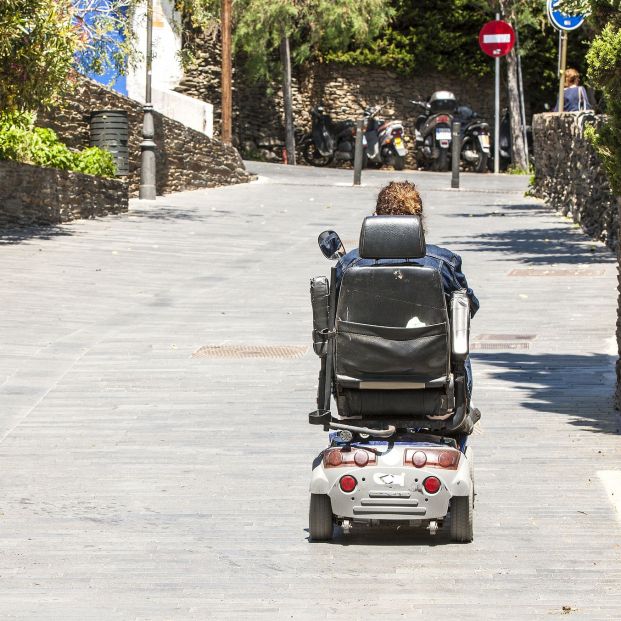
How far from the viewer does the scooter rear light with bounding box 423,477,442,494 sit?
658cm

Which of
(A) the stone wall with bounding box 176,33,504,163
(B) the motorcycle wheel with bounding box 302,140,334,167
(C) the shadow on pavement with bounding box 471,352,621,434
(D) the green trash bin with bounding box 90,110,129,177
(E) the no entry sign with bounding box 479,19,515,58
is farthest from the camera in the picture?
(A) the stone wall with bounding box 176,33,504,163

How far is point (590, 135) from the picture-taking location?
31.5 ft

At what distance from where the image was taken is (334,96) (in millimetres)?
40250

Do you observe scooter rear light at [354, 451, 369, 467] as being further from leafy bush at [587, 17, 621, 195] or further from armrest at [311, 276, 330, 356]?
leafy bush at [587, 17, 621, 195]

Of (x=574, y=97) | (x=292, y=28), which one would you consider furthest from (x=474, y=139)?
(x=574, y=97)

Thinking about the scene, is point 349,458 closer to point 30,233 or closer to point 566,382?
point 566,382

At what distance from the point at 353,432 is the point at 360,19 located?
3155 cm

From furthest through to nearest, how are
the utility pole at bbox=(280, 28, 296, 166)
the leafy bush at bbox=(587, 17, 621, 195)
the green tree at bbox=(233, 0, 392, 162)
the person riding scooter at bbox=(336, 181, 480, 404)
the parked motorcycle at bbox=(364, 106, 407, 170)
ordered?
the utility pole at bbox=(280, 28, 296, 166) → the green tree at bbox=(233, 0, 392, 162) → the parked motorcycle at bbox=(364, 106, 407, 170) → the leafy bush at bbox=(587, 17, 621, 195) → the person riding scooter at bbox=(336, 181, 480, 404)

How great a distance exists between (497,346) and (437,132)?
25541 mm

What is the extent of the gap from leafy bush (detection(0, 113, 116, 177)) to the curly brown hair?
14196mm

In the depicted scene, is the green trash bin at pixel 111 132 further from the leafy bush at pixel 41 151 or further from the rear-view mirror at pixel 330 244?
the rear-view mirror at pixel 330 244

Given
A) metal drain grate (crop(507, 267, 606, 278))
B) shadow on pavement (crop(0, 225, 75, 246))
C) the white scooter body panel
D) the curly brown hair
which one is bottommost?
shadow on pavement (crop(0, 225, 75, 246))

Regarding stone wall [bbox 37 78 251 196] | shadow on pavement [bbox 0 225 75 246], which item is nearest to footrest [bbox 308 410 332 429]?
shadow on pavement [bbox 0 225 75 246]

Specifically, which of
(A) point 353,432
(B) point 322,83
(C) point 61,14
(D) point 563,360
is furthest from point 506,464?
(B) point 322,83
